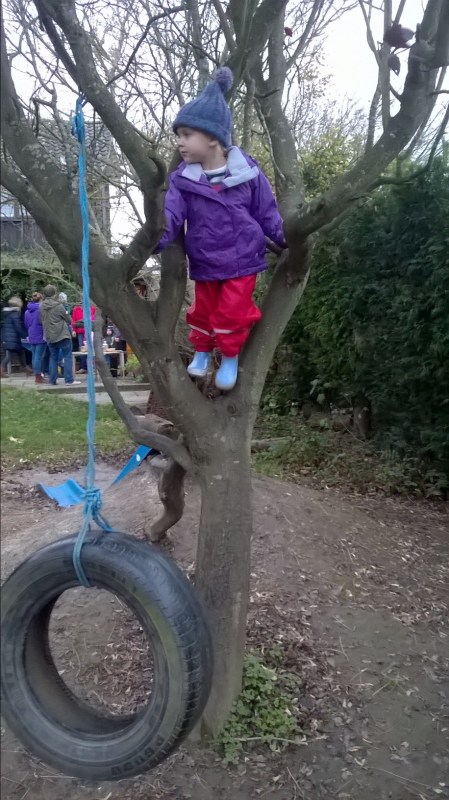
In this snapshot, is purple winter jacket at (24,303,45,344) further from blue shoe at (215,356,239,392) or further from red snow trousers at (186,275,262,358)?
blue shoe at (215,356,239,392)

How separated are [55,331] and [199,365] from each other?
131 cm

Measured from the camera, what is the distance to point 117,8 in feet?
10.7

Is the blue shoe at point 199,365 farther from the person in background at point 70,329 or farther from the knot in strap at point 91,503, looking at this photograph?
the knot in strap at point 91,503

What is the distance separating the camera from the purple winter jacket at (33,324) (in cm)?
122

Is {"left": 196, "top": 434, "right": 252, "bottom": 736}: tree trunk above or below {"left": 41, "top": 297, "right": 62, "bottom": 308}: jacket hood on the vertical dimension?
below

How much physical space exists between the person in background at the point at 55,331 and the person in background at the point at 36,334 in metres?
0.02

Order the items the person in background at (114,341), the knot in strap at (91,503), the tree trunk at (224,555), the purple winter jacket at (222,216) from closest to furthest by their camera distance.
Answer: the knot in strap at (91,503) < the purple winter jacket at (222,216) < the person in background at (114,341) < the tree trunk at (224,555)

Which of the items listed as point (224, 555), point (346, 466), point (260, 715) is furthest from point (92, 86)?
point (346, 466)

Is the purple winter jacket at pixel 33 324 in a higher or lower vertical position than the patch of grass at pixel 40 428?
higher

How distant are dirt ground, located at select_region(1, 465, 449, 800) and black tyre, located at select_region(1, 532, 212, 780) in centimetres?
6

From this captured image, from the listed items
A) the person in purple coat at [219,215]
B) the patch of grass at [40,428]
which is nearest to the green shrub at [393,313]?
the person in purple coat at [219,215]

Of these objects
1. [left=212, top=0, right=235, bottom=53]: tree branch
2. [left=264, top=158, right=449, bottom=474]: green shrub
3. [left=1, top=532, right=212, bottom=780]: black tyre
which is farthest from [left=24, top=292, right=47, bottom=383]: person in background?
[left=264, top=158, right=449, bottom=474]: green shrub

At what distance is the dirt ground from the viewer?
1.88m

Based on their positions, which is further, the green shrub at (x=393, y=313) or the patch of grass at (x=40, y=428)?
the green shrub at (x=393, y=313)
